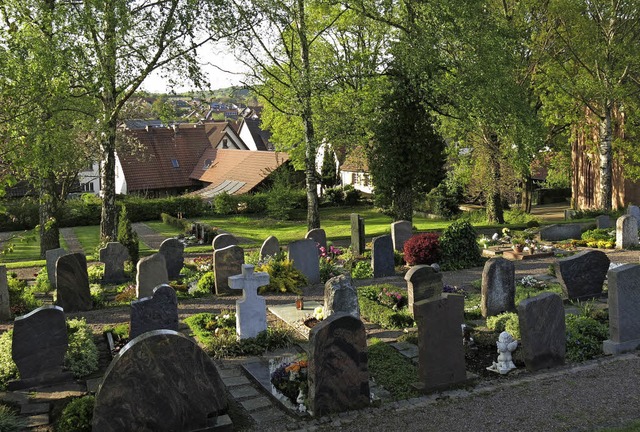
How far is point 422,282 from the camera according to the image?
596 inches

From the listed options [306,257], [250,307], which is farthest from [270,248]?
[250,307]

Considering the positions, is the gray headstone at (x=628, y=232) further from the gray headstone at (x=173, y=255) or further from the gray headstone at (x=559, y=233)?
the gray headstone at (x=173, y=255)

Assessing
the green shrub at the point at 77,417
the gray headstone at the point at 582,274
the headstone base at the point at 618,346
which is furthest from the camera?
the gray headstone at the point at 582,274

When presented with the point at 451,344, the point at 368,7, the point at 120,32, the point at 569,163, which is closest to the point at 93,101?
the point at 120,32

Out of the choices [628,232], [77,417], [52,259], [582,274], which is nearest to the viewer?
[77,417]

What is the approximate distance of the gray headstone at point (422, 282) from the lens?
15055mm

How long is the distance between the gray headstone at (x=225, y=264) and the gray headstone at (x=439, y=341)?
28.1 feet

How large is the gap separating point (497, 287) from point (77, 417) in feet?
29.9

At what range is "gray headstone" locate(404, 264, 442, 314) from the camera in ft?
49.4

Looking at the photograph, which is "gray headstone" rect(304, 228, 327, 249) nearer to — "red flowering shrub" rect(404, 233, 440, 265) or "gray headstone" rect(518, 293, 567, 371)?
"red flowering shrub" rect(404, 233, 440, 265)

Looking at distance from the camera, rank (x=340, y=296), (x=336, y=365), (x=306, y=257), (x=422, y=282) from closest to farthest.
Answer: (x=336, y=365) → (x=340, y=296) → (x=422, y=282) → (x=306, y=257)

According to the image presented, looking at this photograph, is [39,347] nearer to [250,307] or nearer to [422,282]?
[250,307]

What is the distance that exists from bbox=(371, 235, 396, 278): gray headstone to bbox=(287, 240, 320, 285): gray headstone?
1.80m

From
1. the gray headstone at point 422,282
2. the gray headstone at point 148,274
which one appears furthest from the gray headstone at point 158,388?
the gray headstone at point 148,274
